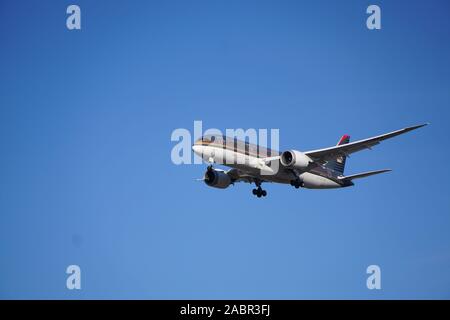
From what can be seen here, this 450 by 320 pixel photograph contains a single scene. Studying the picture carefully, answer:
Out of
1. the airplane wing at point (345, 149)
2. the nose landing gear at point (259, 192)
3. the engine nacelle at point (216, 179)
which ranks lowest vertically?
the nose landing gear at point (259, 192)

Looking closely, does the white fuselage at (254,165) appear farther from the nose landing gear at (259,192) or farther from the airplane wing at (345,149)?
the airplane wing at (345,149)

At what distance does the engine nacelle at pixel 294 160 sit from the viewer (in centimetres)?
6138

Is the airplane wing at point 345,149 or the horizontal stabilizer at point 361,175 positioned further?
the horizontal stabilizer at point 361,175

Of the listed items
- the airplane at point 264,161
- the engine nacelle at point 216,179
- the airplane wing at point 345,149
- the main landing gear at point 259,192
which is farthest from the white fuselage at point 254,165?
the engine nacelle at point 216,179

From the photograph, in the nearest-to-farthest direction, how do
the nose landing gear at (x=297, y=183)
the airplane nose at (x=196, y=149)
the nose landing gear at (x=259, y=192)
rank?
1. the airplane nose at (x=196, y=149)
2. the nose landing gear at (x=297, y=183)
3. the nose landing gear at (x=259, y=192)

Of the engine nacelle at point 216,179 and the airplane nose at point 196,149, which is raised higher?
the airplane nose at point 196,149

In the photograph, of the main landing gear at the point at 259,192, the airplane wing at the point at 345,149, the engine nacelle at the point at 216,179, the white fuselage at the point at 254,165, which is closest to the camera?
the airplane wing at the point at 345,149

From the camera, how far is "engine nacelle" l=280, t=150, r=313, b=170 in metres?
61.4

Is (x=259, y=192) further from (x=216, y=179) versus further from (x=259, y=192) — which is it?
(x=216, y=179)
